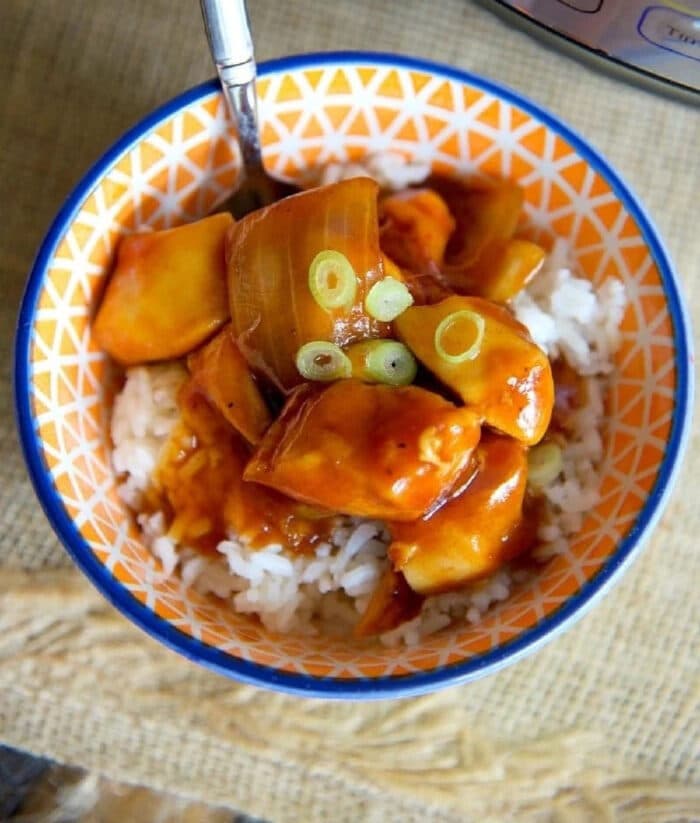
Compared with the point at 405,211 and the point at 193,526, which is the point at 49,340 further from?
the point at 405,211

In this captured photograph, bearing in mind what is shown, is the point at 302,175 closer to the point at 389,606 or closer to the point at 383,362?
the point at 383,362

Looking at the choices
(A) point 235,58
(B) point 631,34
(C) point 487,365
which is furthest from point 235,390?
(B) point 631,34

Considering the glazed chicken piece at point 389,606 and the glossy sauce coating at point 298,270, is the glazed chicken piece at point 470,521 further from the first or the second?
the glossy sauce coating at point 298,270

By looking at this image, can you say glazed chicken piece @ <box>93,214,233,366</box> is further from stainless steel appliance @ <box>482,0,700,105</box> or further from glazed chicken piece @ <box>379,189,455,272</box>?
stainless steel appliance @ <box>482,0,700,105</box>

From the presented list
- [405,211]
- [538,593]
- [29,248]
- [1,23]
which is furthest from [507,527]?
[1,23]

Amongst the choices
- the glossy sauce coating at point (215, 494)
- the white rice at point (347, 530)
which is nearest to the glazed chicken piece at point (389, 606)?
the white rice at point (347, 530)
